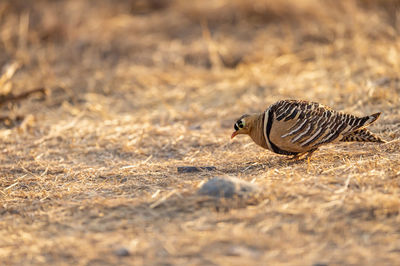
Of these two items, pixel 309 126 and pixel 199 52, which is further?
pixel 199 52

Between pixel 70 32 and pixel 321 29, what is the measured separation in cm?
499

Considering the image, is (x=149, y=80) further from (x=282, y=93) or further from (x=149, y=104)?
(x=282, y=93)

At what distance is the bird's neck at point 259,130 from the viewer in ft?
15.0

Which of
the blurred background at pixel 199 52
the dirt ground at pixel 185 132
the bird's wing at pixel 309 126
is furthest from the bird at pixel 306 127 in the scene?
the blurred background at pixel 199 52

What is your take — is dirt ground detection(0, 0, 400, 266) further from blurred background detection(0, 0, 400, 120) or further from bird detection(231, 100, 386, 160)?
bird detection(231, 100, 386, 160)

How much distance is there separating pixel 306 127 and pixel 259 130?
43 centimetres

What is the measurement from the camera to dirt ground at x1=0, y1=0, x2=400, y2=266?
316 cm

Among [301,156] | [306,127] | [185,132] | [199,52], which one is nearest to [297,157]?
[301,156]

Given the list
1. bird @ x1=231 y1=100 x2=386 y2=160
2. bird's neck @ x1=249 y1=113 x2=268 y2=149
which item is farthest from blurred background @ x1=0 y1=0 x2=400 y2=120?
bird's neck @ x1=249 y1=113 x2=268 y2=149

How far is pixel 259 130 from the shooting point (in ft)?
15.0

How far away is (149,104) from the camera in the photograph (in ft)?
25.0

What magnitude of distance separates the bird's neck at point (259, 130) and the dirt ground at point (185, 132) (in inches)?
8.4

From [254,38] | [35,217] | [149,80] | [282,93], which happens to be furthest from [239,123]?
[254,38]

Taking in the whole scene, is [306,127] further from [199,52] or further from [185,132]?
[199,52]
